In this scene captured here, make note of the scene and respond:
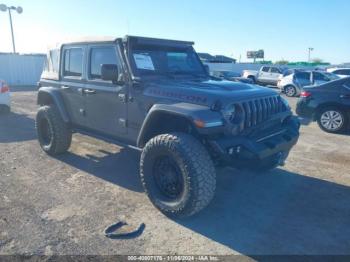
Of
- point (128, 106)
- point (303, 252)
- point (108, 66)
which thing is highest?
point (108, 66)

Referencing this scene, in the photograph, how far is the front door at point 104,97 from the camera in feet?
13.8

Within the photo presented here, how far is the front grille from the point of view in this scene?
3611 millimetres

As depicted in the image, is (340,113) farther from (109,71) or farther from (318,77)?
(318,77)

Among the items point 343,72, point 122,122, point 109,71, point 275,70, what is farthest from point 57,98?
point 275,70

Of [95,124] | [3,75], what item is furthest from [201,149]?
[3,75]

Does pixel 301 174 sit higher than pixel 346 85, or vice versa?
pixel 346 85

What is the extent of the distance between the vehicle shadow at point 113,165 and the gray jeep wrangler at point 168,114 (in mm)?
473

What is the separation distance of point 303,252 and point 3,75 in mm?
22649

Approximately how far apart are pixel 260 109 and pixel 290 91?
1436cm

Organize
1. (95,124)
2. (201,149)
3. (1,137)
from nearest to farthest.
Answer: (201,149), (95,124), (1,137)

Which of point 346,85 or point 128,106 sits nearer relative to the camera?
point 128,106

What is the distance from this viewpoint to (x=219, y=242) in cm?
314

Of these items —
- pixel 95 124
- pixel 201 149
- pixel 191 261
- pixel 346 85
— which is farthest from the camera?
pixel 346 85

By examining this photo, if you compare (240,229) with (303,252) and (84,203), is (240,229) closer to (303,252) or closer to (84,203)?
(303,252)
